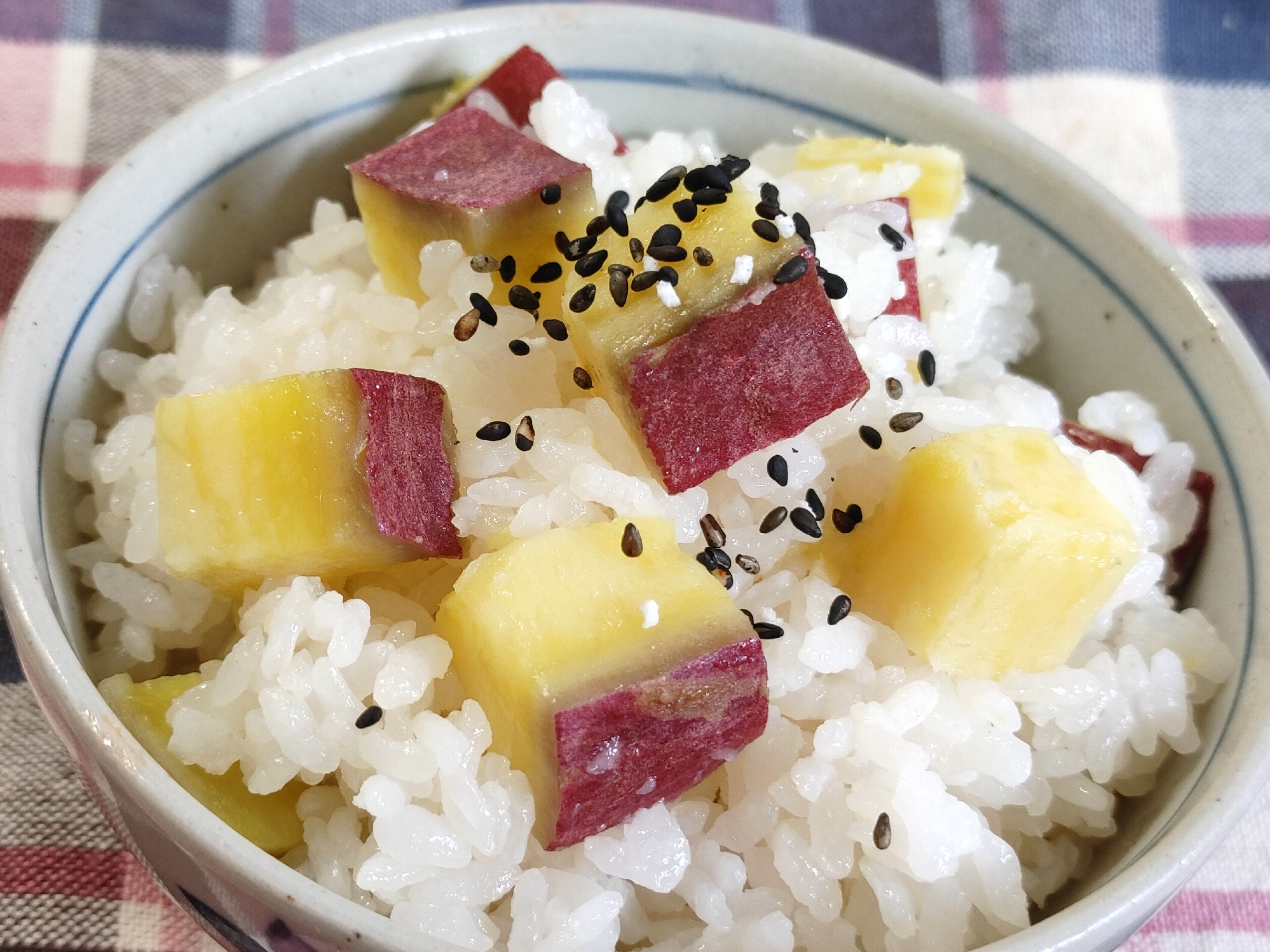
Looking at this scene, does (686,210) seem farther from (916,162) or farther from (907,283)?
(916,162)

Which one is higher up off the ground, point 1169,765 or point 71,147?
point 71,147

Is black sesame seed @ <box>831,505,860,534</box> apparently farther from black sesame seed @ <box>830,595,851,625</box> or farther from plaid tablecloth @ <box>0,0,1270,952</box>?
plaid tablecloth @ <box>0,0,1270,952</box>

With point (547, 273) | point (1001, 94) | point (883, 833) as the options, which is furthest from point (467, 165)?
point (1001, 94)

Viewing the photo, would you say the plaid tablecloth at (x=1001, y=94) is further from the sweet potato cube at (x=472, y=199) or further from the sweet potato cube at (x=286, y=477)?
the sweet potato cube at (x=472, y=199)

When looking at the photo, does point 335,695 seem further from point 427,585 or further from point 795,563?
point 795,563

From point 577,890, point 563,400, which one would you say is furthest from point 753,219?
point 577,890

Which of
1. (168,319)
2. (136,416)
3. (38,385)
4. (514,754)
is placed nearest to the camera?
(514,754)
